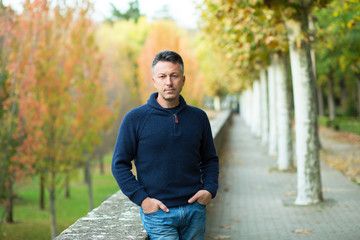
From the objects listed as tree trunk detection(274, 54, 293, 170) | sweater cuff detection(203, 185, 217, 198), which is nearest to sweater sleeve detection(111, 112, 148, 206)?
sweater cuff detection(203, 185, 217, 198)

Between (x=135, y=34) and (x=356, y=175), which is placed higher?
(x=135, y=34)

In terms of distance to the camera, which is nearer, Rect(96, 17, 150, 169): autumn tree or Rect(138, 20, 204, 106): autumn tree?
Rect(138, 20, 204, 106): autumn tree

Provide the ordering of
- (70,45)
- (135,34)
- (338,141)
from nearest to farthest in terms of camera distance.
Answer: (70,45), (338,141), (135,34)

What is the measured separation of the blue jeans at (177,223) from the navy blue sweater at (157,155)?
0.07 meters

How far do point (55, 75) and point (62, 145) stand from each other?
3.02 metres

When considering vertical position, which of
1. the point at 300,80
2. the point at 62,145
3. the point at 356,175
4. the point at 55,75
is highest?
the point at 55,75

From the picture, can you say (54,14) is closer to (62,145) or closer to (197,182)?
(62,145)

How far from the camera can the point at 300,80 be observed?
9.48 meters

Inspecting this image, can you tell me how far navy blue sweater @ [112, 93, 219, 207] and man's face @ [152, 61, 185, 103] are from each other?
0.10 meters

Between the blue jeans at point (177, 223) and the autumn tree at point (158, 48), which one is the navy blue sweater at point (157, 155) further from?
the autumn tree at point (158, 48)

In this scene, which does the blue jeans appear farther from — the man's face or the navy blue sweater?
the man's face

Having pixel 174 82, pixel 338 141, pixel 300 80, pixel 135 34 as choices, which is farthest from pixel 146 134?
pixel 135 34

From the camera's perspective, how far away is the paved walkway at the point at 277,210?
7.57m

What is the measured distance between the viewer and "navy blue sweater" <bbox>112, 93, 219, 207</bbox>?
10.7 ft
